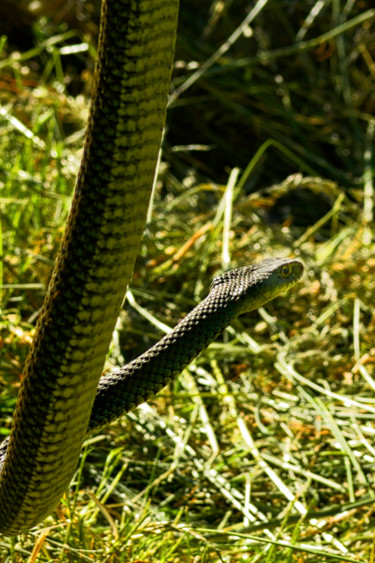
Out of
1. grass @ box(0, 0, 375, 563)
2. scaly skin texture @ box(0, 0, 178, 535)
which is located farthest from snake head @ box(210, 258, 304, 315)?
grass @ box(0, 0, 375, 563)

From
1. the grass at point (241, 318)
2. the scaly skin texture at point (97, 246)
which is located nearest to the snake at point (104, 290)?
the scaly skin texture at point (97, 246)

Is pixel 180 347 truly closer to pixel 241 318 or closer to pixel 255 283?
pixel 255 283

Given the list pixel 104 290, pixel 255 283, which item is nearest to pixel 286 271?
pixel 255 283

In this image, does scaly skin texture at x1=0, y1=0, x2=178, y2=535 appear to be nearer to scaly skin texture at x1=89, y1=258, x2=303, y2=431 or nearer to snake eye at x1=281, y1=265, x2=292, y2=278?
scaly skin texture at x1=89, y1=258, x2=303, y2=431

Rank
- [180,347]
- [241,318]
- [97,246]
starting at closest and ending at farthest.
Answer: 1. [97,246]
2. [180,347]
3. [241,318]

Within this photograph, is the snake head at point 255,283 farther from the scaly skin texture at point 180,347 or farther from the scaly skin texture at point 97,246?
the scaly skin texture at point 97,246

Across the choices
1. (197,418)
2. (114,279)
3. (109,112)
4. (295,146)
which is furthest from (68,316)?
(295,146)
